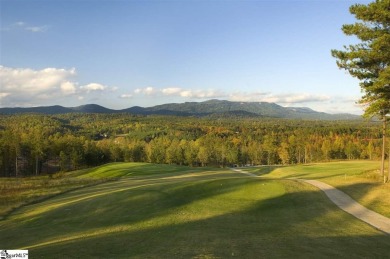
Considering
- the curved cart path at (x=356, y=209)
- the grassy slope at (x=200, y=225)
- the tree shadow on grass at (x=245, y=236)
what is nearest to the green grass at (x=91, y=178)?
the grassy slope at (x=200, y=225)

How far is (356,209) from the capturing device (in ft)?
76.1

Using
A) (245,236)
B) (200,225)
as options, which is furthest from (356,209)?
(200,225)

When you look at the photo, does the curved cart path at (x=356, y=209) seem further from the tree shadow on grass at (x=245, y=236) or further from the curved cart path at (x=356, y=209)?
the tree shadow on grass at (x=245, y=236)

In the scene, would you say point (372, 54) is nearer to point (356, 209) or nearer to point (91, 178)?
point (356, 209)

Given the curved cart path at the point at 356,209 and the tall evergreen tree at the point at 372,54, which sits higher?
the tall evergreen tree at the point at 372,54

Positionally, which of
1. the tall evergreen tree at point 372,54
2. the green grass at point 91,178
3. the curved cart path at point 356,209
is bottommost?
the green grass at point 91,178

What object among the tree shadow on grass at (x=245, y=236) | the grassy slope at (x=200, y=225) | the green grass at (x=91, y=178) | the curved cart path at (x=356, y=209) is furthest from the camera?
the green grass at (x=91, y=178)

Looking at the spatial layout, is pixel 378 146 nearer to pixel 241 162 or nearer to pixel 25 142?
pixel 241 162

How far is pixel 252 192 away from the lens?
28016mm

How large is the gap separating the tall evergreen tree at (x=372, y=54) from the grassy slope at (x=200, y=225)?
31.2 ft

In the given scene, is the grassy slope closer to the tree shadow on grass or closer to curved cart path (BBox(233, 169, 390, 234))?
the tree shadow on grass

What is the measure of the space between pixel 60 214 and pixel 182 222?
10.9m

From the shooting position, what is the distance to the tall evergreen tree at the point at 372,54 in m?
26.2

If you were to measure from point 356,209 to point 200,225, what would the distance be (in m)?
11.4
